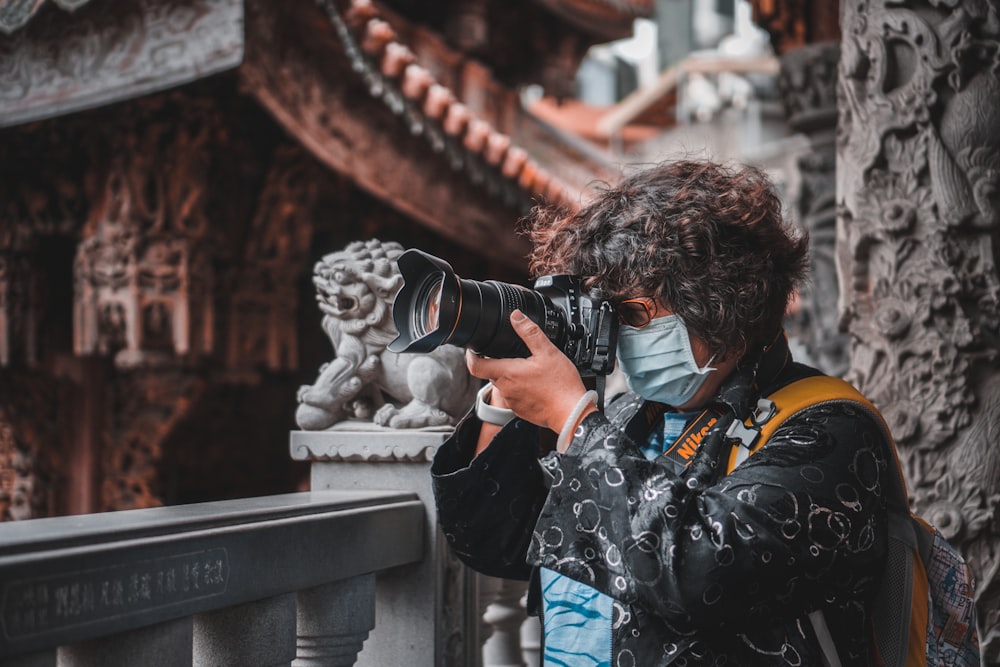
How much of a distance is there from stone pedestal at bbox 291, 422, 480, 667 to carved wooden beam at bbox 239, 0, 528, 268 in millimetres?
2524

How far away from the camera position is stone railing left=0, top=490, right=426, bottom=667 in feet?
3.75

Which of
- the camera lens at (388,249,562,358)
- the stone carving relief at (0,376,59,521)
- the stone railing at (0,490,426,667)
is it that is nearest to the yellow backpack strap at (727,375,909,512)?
the camera lens at (388,249,562,358)

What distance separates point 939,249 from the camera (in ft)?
8.51

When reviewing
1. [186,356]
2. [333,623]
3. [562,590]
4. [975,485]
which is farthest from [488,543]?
[186,356]

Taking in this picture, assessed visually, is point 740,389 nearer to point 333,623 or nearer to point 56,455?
point 333,623

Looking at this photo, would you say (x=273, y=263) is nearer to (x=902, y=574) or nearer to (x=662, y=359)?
(x=662, y=359)

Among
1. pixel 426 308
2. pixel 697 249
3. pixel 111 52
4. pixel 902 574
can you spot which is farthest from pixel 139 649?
pixel 111 52

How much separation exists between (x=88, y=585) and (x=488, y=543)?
0.69m

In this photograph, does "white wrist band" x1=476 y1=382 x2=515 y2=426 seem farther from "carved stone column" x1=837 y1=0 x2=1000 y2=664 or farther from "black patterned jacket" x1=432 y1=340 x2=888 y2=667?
"carved stone column" x1=837 y1=0 x2=1000 y2=664

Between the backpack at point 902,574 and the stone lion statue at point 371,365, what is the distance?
2.42ft

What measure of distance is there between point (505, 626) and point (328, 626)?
3.15 feet

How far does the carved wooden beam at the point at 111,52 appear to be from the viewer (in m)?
4.39

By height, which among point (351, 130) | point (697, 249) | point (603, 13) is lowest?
point (697, 249)

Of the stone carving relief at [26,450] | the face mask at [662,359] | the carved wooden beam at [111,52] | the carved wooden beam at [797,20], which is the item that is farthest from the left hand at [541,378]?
the stone carving relief at [26,450]
